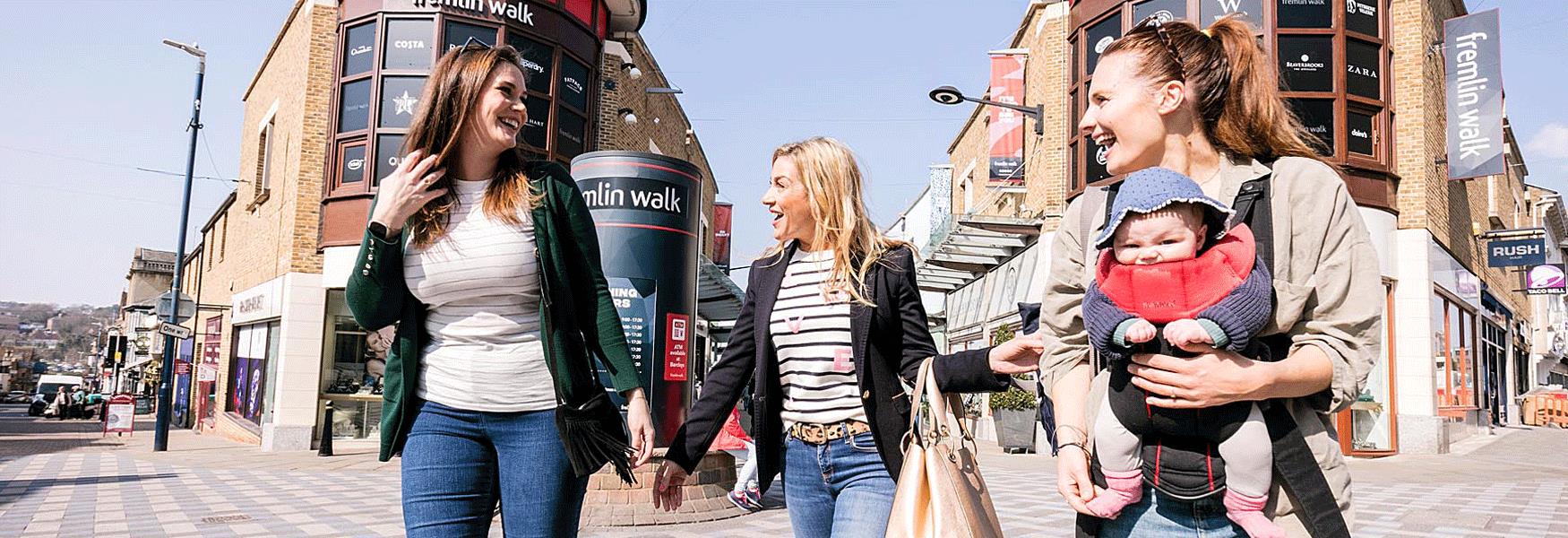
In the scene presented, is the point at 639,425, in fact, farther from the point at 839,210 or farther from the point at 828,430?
the point at 839,210

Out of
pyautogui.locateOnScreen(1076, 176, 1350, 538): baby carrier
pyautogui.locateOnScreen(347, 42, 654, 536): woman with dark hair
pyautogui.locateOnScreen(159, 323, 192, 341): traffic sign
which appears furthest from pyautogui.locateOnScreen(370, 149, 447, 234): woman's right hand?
pyautogui.locateOnScreen(159, 323, 192, 341): traffic sign

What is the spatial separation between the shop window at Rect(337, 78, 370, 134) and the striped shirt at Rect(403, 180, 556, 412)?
16207 mm

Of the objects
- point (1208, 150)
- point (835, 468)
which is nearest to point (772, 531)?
point (835, 468)

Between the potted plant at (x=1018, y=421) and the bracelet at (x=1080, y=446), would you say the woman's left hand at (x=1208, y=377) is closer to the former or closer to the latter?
the bracelet at (x=1080, y=446)

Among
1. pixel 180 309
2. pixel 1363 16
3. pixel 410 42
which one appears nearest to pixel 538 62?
pixel 410 42

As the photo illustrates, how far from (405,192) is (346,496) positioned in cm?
857

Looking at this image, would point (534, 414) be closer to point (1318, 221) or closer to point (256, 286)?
point (1318, 221)

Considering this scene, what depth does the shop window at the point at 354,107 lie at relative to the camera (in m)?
17.5

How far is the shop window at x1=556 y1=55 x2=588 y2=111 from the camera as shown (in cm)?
1848

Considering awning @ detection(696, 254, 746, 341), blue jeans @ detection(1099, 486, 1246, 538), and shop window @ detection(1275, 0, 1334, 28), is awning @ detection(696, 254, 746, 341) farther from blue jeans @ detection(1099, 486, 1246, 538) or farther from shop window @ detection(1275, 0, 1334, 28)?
blue jeans @ detection(1099, 486, 1246, 538)

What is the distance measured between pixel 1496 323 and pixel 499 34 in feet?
87.5

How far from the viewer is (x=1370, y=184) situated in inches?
648

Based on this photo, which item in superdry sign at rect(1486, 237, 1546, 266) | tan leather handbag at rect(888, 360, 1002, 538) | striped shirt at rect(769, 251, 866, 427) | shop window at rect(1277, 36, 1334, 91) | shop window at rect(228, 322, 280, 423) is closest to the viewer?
tan leather handbag at rect(888, 360, 1002, 538)

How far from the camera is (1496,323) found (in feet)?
88.4
